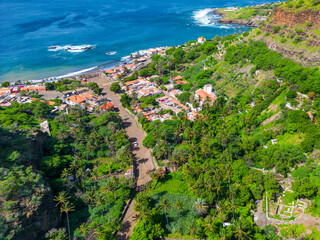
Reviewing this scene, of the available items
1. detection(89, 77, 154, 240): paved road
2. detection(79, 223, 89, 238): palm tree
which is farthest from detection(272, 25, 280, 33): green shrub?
detection(79, 223, 89, 238): palm tree

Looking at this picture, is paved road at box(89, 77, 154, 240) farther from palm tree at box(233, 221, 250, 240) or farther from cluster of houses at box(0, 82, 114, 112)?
palm tree at box(233, 221, 250, 240)

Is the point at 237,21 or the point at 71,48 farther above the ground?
the point at 237,21

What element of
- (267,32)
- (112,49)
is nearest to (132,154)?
(267,32)

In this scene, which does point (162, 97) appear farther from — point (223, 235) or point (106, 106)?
point (223, 235)

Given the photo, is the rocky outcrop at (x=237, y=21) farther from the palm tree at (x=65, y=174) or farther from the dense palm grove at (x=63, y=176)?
the palm tree at (x=65, y=174)

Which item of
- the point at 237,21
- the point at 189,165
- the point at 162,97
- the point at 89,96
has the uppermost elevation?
the point at 237,21

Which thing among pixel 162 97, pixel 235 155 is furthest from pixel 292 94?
pixel 162 97

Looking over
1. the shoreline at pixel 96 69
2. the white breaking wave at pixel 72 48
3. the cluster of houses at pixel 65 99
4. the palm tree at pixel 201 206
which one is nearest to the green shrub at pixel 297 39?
the palm tree at pixel 201 206
